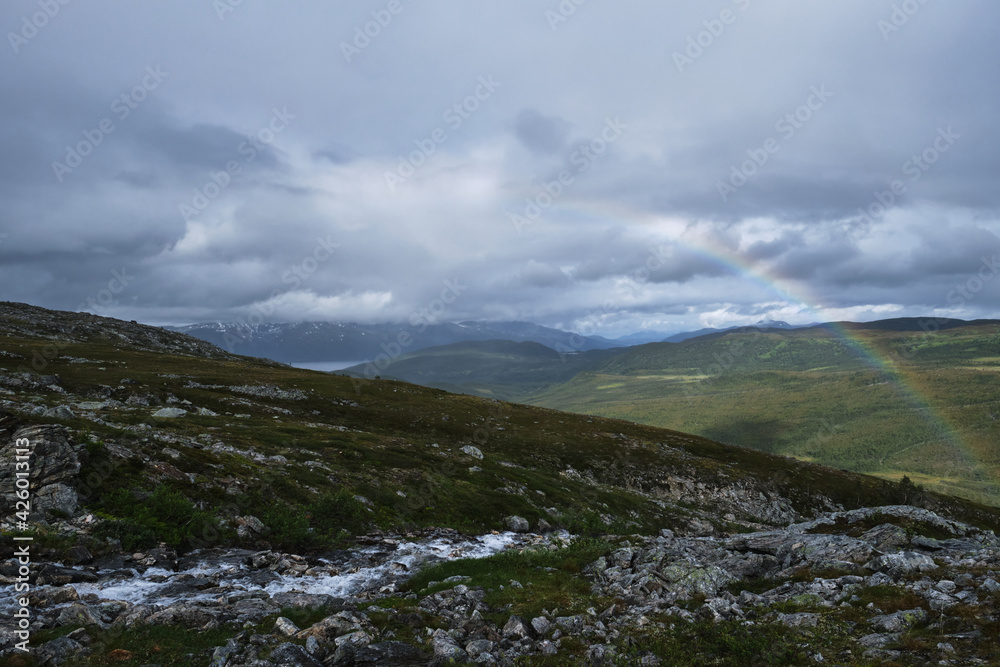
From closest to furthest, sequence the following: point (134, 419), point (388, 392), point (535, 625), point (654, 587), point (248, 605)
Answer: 1. point (535, 625)
2. point (248, 605)
3. point (654, 587)
4. point (134, 419)
5. point (388, 392)

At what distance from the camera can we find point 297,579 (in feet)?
66.0

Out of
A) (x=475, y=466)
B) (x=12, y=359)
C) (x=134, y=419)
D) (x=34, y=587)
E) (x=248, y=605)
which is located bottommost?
(x=475, y=466)

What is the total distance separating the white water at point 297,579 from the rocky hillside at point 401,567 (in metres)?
0.12

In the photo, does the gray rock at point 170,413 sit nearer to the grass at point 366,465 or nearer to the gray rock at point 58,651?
the grass at point 366,465

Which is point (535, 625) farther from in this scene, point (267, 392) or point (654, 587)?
point (267, 392)

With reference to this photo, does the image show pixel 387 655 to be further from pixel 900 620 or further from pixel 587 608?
pixel 900 620

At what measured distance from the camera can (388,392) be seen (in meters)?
96.9

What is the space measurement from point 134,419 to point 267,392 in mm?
37310

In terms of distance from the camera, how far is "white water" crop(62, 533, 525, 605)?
54.5 feet

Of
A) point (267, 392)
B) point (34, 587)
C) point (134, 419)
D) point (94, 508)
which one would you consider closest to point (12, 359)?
point (267, 392)

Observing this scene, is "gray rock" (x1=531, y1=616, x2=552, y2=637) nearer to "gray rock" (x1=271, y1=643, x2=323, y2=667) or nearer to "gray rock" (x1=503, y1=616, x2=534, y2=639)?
"gray rock" (x1=503, y1=616, x2=534, y2=639)

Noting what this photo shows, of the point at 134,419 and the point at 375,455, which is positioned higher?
the point at 134,419

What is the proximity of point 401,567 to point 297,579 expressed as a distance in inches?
196

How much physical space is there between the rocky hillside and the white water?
118 mm
